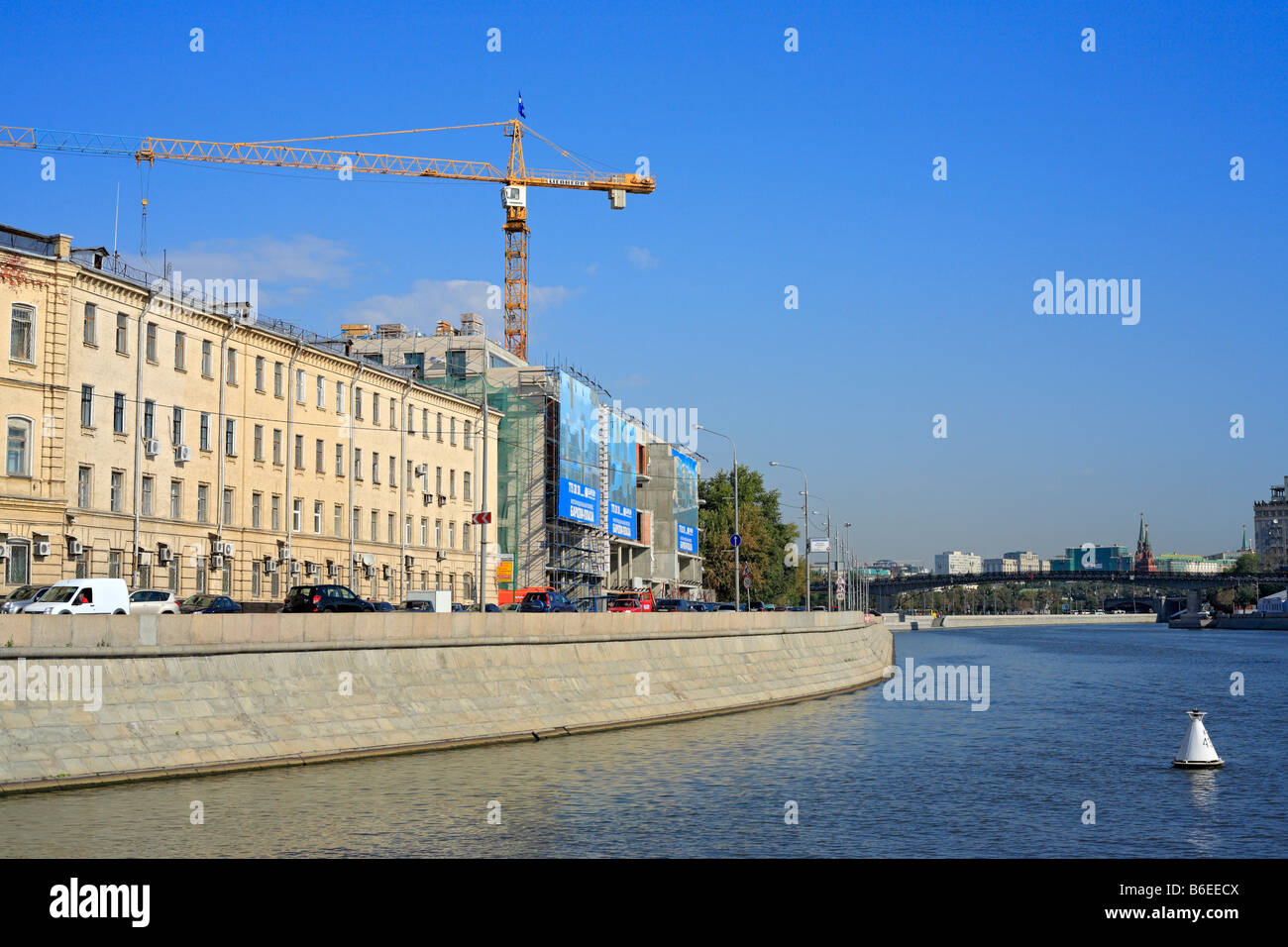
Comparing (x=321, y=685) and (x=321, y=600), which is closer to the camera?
(x=321, y=685)

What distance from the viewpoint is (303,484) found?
6656 cm

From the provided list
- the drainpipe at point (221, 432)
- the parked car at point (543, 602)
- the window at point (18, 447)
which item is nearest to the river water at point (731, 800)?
the parked car at point (543, 602)

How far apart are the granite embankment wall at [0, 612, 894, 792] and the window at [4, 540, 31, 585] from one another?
73.5ft

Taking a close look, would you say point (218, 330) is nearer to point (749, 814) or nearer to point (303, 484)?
point (303, 484)

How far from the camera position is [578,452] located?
97.4m

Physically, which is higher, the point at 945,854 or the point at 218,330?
the point at 218,330

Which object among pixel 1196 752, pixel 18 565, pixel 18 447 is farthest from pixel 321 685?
pixel 18 447

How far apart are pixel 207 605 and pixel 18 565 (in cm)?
701

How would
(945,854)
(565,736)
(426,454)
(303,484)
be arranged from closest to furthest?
(945,854)
(565,736)
(303,484)
(426,454)

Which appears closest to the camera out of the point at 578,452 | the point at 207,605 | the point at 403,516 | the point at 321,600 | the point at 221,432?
the point at 321,600

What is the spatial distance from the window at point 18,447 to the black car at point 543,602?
21181 mm

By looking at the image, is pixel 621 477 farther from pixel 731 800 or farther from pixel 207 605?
pixel 731 800
